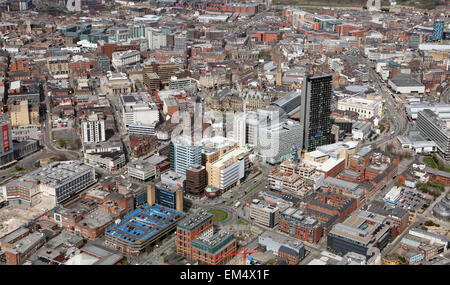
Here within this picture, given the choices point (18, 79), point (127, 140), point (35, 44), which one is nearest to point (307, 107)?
point (127, 140)

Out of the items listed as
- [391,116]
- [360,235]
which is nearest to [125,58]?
[391,116]

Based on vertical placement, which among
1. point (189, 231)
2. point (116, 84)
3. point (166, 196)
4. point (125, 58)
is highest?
point (125, 58)

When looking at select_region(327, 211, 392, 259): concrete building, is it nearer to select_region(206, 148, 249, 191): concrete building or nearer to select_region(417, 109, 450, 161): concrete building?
select_region(206, 148, 249, 191): concrete building

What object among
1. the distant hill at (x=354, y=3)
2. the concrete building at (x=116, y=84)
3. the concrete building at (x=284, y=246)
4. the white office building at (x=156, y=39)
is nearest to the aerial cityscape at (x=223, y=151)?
the concrete building at (x=284, y=246)

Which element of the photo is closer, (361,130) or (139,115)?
(361,130)

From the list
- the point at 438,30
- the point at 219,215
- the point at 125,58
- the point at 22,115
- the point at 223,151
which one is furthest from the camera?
the point at 438,30

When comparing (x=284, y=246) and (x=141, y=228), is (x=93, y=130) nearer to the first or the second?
(x=141, y=228)
